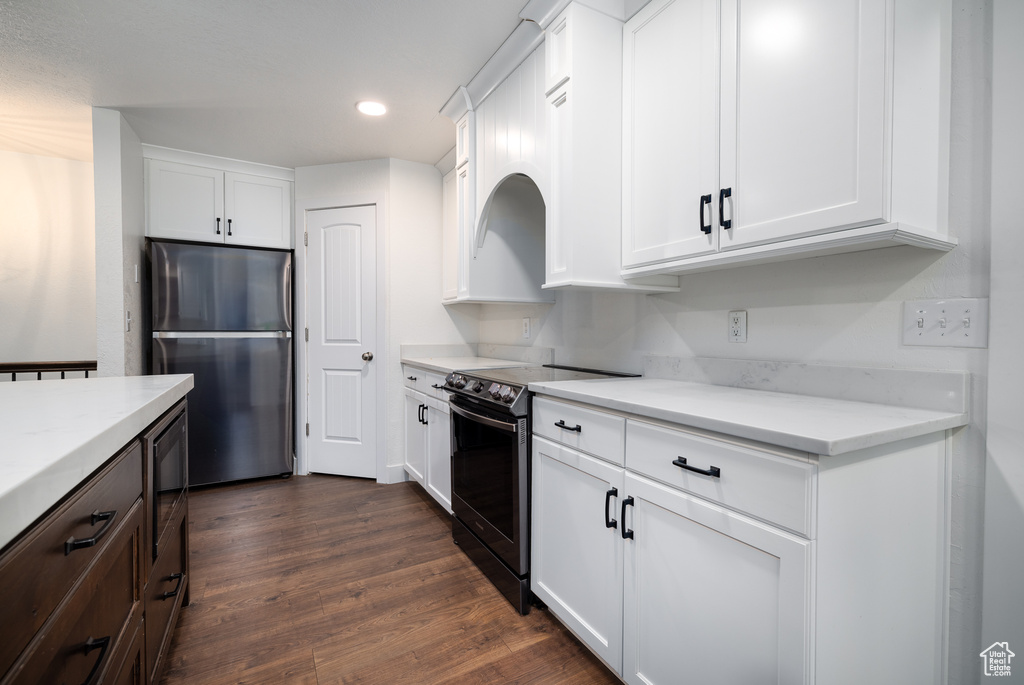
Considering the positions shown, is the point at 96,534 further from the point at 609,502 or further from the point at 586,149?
the point at 586,149

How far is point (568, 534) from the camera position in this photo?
1606 millimetres

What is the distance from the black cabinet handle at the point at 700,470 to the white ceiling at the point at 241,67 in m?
1.84

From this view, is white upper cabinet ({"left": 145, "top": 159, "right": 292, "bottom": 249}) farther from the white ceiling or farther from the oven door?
the oven door

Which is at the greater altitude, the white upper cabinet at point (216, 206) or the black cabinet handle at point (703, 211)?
the white upper cabinet at point (216, 206)

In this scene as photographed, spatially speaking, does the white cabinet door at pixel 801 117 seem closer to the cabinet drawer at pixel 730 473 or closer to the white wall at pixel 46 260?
the cabinet drawer at pixel 730 473

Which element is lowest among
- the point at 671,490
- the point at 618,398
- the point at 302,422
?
the point at 302,422

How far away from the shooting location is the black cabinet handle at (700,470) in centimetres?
107

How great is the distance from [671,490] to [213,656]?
65.6 inches

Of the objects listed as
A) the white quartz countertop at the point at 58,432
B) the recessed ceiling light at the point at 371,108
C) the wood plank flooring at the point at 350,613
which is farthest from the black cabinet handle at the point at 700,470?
the recessed ceiling light at the point at 371,108

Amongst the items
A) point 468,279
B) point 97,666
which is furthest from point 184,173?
point 97,666

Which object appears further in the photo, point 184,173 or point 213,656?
point 184,173

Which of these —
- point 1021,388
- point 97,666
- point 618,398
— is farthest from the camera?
point 618,398

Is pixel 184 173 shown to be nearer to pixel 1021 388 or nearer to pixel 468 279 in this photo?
pixel 468 279

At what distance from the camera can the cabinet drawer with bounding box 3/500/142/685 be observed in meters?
0.66
